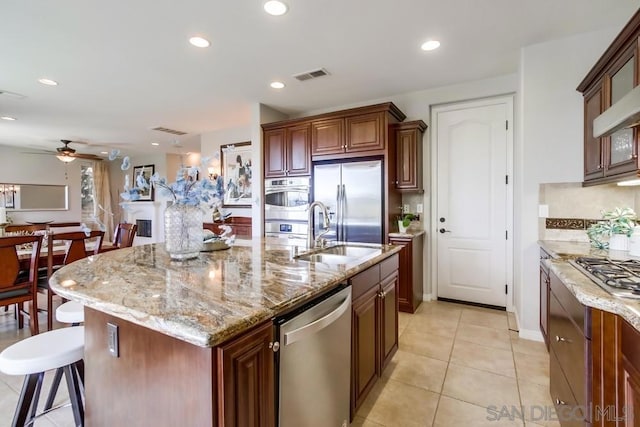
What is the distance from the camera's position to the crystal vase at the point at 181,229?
5.58 ft

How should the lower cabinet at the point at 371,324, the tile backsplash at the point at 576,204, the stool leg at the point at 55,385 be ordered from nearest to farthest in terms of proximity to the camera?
the stool leg at the point at 55,385, the lower cabinet at the point at 371,324, the tile backsplash at the point at 576,204

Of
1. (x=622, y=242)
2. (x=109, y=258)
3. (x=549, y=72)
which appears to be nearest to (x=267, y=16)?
(x=109, y=258)

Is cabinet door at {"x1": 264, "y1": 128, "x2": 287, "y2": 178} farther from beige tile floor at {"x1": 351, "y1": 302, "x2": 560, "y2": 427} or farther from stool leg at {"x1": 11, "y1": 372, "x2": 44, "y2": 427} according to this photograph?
stool leg at {"x1": 11, "y1": 372, "x2": 44, "y2": 427}

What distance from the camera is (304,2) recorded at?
6.93 feet

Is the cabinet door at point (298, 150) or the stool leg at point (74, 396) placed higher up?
the cabinet door at point (298, 150)

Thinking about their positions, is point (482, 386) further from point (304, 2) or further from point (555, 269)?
point (304, 2)

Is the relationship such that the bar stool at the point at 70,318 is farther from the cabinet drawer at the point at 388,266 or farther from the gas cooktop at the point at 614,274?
the gas cooktop at the point at 614,274

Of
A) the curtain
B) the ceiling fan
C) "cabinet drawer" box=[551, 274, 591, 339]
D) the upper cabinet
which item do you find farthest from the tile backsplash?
the curtain

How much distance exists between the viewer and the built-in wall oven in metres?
4.00

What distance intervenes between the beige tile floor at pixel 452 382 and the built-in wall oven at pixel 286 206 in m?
1.84

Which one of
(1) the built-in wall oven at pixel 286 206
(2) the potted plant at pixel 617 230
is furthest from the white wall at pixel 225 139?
(2) the potted plant at pixel 617 230

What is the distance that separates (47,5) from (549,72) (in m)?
4.00

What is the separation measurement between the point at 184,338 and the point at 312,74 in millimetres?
3164

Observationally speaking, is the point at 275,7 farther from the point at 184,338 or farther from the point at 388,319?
the point at 388,319
